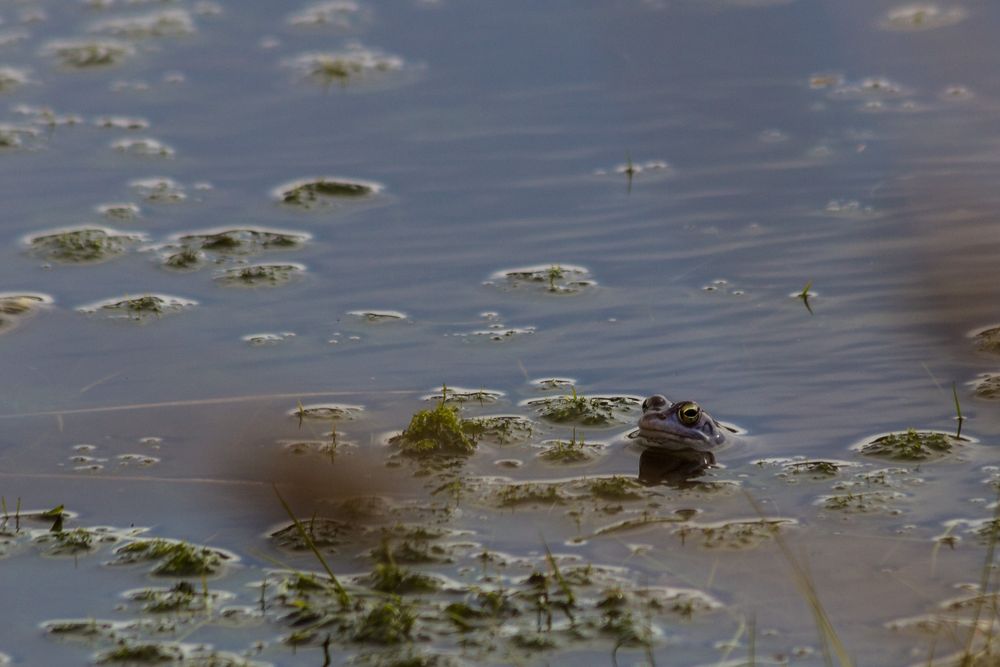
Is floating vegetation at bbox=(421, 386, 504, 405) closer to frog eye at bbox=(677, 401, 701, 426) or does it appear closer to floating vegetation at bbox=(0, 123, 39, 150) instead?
frog eye at bbox=(677, 401, 701, 426)

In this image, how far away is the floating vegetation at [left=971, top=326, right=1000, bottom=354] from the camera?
6.79 m

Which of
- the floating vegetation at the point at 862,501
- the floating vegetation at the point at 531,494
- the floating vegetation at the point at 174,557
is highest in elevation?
the floating vegetation at the point at 531,494

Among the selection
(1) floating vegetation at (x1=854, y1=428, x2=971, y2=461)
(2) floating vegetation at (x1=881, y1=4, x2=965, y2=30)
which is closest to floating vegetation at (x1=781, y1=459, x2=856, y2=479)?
Result: (1) floating vegetation at (x1=854, y1=428, x2=971, y2=461)

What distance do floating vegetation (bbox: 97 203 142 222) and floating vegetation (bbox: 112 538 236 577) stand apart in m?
3.58

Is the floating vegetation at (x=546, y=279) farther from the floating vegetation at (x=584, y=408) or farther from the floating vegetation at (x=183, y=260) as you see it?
the floating vegetation at (x=183, y=260)

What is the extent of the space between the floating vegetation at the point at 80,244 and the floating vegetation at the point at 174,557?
3.16 m

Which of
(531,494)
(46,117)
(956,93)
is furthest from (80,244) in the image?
(956,93)

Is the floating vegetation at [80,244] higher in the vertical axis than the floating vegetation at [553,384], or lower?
higher

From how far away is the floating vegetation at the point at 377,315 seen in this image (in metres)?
7.24

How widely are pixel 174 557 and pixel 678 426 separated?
202 cm

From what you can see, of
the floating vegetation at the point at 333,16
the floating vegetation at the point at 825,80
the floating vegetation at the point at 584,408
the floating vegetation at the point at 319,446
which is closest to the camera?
the floating vegetation at the point at 319,446

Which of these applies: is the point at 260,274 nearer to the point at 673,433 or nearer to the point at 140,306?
the point at 140,306

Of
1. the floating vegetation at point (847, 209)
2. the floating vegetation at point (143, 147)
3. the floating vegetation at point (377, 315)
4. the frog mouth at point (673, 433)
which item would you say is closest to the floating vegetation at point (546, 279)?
the floating vegetation at point (377, 315)

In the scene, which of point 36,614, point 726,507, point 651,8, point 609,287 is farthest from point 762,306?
point 651,8
